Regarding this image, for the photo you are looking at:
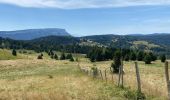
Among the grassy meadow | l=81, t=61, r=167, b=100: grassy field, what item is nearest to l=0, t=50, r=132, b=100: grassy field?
the grassy meadow

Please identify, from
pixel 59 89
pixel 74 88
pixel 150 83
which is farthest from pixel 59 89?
pixel 150 83

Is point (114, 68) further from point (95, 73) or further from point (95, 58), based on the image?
point (95, 58)

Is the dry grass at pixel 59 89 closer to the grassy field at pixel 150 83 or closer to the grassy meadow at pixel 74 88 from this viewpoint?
the grassy meadow at pixel 74 88

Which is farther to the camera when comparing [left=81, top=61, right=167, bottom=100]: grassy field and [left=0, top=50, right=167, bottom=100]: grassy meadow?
[left=81, top=61, right=167, bottom=100]: grassy field

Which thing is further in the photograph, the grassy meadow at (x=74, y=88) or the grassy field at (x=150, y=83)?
the grassy field at (x=150, y=83)

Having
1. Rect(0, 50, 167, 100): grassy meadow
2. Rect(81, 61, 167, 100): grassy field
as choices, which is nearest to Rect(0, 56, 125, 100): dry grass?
Rect(0, 50, 167, 100): grassy meadow

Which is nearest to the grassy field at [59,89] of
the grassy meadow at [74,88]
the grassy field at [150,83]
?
the grassy meadow at [74,88]

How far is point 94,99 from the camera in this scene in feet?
67.1

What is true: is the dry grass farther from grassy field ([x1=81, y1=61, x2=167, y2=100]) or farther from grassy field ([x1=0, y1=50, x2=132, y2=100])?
grassy field ([x1=81, y1=61, x2=167, y2=100])

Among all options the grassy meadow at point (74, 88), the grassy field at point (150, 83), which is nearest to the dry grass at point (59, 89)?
the grassy meadow at point (74, 88)

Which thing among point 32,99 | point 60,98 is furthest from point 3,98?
point 60,98

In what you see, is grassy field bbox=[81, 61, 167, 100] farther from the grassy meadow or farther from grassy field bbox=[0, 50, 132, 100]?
grassy field bbox=[0, 50, 132, 100]

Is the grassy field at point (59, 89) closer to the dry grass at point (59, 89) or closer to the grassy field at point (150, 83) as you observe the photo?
the dry grass at point (59, 89)

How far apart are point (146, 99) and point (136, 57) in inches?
5195
